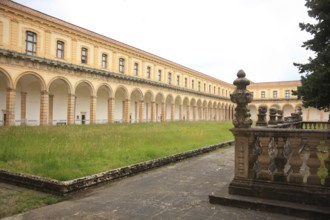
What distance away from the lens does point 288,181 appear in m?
3.90

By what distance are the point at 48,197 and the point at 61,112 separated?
2505cm

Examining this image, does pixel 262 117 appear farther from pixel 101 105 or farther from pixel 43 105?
pixel 101 105

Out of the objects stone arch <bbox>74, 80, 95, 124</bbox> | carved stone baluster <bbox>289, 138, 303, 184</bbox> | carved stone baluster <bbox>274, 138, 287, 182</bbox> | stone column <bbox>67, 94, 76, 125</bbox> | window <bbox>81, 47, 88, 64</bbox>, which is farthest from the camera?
stone arch <bbox>74, 80, 95, 124</bbox>

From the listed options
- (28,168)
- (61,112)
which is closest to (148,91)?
(61,112)

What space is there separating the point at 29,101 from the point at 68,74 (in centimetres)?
468

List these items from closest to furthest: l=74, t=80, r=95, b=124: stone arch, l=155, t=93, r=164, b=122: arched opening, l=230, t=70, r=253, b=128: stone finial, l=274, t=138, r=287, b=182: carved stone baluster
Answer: l=274, t=138, r=287, b=182: carved stone baluster
l=230, t=70, r=253, b=128: stone finial
l=74, t=80, r=95, b=124: stone arch
l=155, t=93, r=164, b=122: arched opening

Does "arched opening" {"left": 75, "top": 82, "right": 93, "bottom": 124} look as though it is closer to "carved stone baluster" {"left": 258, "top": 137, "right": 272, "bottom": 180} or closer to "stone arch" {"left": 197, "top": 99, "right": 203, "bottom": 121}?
"stone arch" {"left": 197, "top": 99, "right": 203, "bottom": 121}

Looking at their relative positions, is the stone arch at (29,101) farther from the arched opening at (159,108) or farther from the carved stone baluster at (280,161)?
the carved stone baluster at (280,161)

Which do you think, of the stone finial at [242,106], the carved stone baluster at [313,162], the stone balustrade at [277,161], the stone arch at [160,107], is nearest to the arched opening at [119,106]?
the stone arch at [160,107]

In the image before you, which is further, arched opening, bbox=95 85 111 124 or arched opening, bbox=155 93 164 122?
arched opening, bbox=155 93 164 122

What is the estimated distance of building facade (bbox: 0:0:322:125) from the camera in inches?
808

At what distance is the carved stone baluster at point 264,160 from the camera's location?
404cm

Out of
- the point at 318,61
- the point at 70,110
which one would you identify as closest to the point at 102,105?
the point at 70,110

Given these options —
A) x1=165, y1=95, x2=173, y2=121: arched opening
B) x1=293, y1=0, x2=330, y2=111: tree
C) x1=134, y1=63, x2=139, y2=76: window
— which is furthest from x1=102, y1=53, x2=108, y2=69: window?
x1=293, y1=0, x2=330, y2=111: tree
